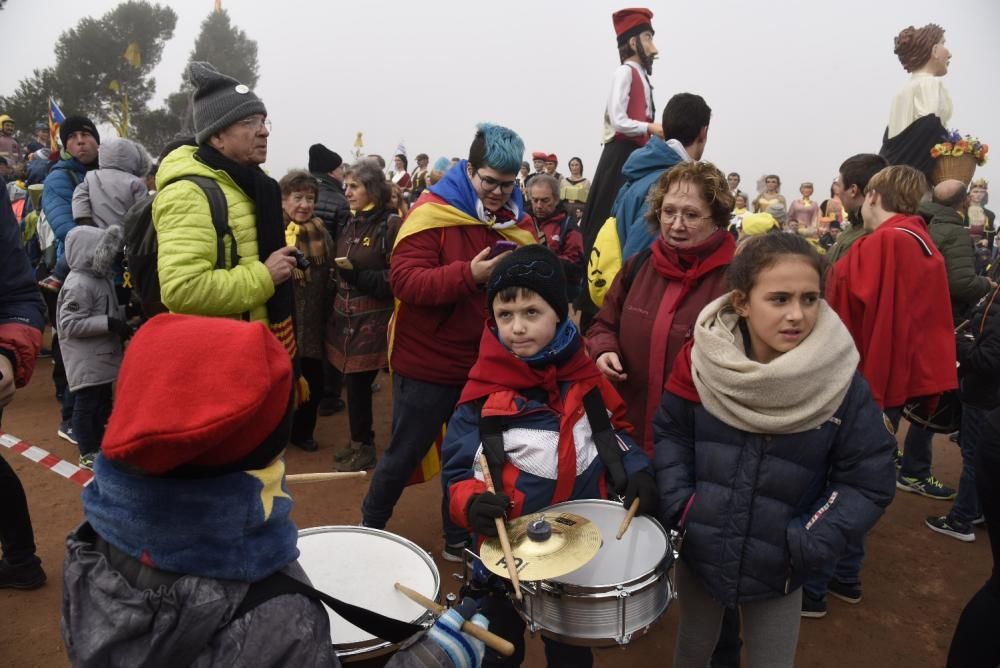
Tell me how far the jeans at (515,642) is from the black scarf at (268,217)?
5.39 ft

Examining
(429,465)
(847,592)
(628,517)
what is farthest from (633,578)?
(847,592)

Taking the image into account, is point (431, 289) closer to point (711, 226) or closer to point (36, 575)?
point (711, 226)

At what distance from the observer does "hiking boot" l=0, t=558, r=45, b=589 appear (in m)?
3.33

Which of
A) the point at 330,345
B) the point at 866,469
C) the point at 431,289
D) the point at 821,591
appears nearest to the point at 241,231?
the point at 431,289

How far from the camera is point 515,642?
2402mm

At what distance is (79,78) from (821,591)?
51.9m

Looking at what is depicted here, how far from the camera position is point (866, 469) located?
77.8 inches

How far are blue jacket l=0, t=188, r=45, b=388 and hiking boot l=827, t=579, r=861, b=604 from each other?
4067 mm

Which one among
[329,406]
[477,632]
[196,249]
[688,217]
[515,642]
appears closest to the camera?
[477,632]

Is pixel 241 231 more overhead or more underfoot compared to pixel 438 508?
more overhead

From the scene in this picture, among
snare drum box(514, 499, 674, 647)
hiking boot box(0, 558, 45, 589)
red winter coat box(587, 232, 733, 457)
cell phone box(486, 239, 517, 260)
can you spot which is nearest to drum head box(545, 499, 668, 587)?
snare drum box(514, 499, 674, 647)

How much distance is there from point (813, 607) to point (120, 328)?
4.88 m

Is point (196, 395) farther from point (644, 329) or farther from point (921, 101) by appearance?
point (921, 101)

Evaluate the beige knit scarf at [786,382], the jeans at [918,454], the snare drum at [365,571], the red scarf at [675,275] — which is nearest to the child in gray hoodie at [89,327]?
the snare drum at [365,571]
